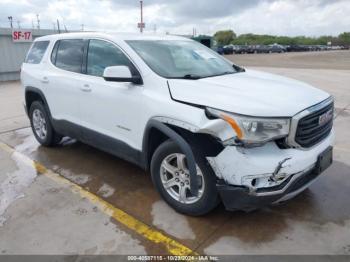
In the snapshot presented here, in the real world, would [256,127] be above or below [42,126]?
above

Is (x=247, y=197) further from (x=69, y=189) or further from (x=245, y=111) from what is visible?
(x=69, y=189)

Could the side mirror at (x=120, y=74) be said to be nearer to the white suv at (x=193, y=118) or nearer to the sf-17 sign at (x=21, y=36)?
the white suv at (x=193, y=118)

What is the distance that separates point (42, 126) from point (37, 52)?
1.25 metres

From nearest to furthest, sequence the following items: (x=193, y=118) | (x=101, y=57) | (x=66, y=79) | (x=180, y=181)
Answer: (x=193, y=118), (x=180, y=181), (x=101, y=57), (x=66, y=79)

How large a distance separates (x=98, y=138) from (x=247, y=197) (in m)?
2.19

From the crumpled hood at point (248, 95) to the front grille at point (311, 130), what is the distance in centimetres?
11

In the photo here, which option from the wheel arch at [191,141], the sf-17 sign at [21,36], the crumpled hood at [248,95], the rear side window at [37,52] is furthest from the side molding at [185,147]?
the sf-17 sign at [21,36]

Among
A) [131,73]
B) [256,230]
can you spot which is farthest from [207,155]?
[131,73]

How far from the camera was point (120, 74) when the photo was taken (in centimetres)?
336

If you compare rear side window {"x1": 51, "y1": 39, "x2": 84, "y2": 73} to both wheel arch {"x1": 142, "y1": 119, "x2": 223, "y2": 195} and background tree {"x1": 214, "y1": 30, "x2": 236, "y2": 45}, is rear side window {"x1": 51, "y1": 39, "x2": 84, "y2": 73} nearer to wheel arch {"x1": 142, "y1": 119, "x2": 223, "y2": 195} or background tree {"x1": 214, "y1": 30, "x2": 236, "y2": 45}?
wheel arch {"x1": 142, "y1": 119, "x2": 223, "y2": 195}

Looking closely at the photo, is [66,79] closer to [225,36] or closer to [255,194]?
[255,194]

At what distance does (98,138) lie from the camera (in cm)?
416


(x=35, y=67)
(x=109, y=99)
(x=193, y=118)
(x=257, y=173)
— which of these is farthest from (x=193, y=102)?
(x=35, y=67)

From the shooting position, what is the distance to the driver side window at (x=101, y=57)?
377 centimetres
